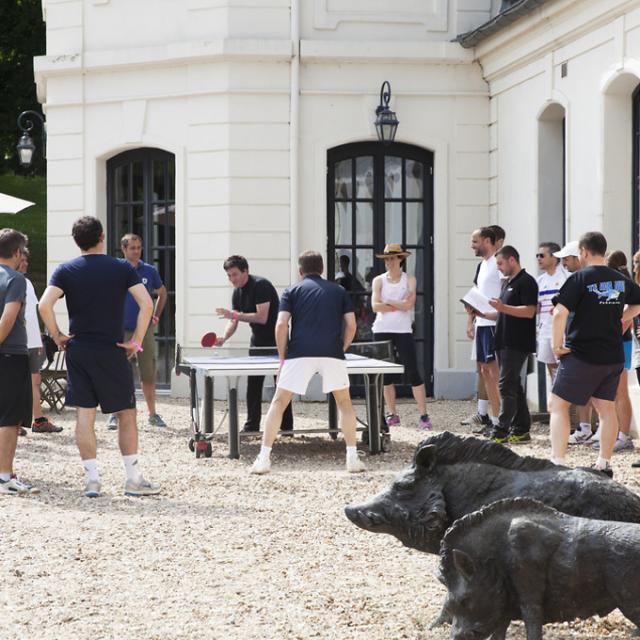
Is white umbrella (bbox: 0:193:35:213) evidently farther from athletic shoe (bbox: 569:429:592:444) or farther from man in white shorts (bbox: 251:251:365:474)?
athletic shoe (bbox: 569:429:592:444)

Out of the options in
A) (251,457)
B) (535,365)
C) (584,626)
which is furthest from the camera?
(535,365)

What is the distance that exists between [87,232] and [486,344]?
13.8 feet

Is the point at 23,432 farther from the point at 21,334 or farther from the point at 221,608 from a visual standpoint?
the point at 221,608

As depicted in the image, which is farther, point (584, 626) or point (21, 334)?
point (21, 334)

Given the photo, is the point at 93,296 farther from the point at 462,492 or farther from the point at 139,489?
the point at 462,492

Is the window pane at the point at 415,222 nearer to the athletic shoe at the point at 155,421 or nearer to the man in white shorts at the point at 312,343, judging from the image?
the athletic shoe at the point at 155,421

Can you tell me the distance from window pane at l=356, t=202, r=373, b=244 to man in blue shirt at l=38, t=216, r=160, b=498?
23.9 feet

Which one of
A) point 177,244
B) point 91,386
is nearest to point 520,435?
point 91,386

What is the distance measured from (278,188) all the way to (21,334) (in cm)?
695

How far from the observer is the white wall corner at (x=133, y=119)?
600 inches

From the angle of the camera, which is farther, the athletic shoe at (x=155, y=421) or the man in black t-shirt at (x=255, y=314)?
the athletic shoe at (x=155, y=421)

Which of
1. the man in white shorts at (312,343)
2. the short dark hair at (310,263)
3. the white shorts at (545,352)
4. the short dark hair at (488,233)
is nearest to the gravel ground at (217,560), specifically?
the man in white shorts at (312,343)

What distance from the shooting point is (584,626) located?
4660 millimetres

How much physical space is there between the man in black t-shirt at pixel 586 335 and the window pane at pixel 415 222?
7283 millimetres
